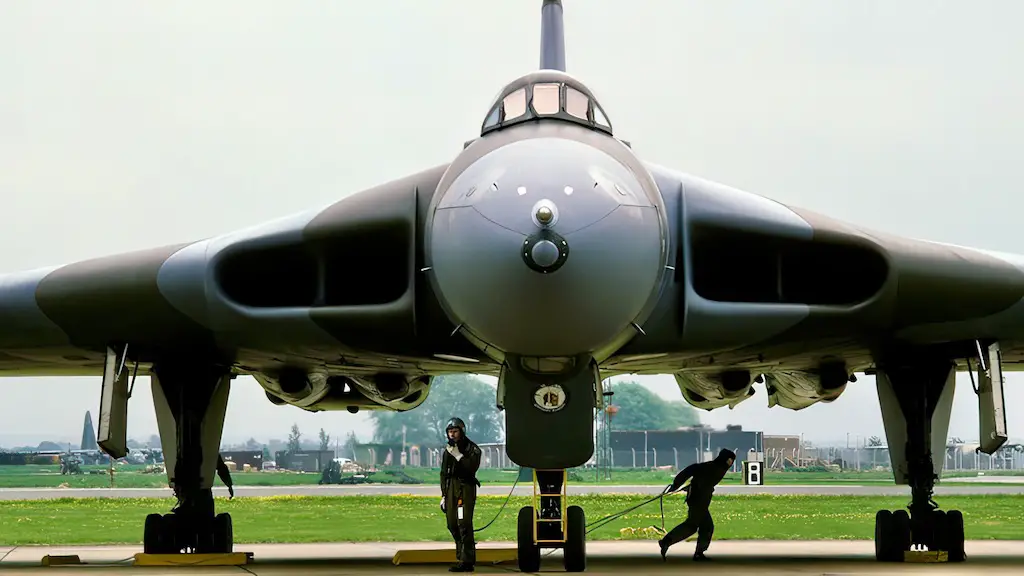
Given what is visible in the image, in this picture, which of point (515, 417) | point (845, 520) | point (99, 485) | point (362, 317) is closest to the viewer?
point (515, 417)

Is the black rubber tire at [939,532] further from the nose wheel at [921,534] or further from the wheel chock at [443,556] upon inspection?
the wheel chock at [443,556]

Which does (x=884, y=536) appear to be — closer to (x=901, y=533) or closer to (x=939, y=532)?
(x=901, y=533)

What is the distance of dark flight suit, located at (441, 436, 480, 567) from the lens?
1127 centimetres

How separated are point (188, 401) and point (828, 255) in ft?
21.5

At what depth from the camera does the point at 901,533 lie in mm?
13859

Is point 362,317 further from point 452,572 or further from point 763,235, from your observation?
point 763,235

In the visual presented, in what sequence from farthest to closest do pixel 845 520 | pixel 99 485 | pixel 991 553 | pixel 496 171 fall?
1. pixel 99 485
2. pixel 845 520
3. pixel 991 553
4. pixel 496 171

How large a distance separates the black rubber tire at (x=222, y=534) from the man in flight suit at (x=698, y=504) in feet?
14.7

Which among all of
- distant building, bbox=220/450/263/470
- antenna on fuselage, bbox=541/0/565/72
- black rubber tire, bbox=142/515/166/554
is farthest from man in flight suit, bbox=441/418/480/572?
distant building, bbox=220/450/263/470

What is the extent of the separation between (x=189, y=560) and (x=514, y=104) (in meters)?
5.62

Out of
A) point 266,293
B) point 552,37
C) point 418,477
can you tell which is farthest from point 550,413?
point 418,477

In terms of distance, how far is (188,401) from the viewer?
45.8ft

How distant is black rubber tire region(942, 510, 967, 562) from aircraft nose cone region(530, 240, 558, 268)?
7065mm

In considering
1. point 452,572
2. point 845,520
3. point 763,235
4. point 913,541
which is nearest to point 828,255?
point 763,235
